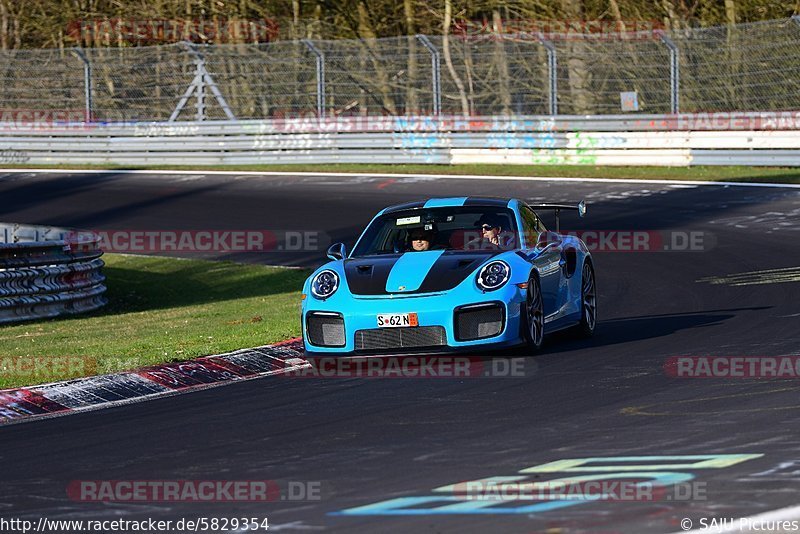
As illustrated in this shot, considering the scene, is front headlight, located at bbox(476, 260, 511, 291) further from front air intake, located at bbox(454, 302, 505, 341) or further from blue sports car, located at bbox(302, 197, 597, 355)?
front air intake, located at bbox(454, 302, 505, 341)

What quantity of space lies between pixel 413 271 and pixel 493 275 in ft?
1.88

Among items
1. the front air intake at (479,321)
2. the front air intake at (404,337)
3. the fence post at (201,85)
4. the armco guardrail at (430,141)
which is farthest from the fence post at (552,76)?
the front air intake at (404,337)

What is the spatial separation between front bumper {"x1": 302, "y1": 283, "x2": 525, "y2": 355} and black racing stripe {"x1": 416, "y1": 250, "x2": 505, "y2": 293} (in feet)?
0.27

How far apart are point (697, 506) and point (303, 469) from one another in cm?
188

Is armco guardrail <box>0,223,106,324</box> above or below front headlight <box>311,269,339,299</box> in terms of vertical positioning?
below

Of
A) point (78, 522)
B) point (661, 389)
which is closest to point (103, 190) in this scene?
point (661, 389)

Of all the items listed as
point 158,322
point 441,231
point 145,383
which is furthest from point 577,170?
point 145,383

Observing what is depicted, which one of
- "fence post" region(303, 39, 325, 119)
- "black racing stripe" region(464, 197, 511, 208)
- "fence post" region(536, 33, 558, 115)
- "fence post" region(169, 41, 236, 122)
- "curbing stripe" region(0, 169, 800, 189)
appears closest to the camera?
"black racing stripe" region(464, 197, 511, 208)

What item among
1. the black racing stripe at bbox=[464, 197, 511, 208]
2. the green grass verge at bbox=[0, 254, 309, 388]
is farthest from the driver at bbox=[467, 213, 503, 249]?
the green grass verge at bbox=[0, 254, 309, 388]

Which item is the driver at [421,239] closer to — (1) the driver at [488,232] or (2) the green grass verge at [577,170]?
(1) the driver at [488,232]

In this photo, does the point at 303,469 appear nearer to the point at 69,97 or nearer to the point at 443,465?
the point at 443,465

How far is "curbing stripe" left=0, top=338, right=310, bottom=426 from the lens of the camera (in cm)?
846

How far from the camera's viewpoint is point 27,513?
555cm

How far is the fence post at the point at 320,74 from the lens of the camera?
2888 cm
